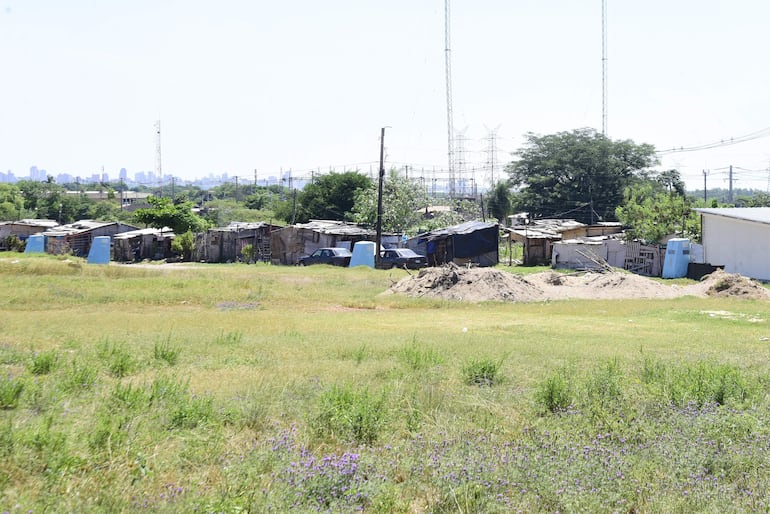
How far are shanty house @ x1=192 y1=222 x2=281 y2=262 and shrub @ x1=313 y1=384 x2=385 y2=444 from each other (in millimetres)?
45810

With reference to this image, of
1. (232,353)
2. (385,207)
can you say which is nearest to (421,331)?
(232,353)

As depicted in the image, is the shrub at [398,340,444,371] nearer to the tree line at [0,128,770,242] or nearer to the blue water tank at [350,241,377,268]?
the blue water tank at [350,241,377,268]

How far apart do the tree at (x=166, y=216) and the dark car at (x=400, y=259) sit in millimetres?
23397

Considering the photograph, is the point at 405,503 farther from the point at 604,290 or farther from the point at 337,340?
the point at 604,290

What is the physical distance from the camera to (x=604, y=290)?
1158 inches

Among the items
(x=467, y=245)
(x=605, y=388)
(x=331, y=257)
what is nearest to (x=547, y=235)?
(x=467, y=245)

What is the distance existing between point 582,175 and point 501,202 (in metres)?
9.67

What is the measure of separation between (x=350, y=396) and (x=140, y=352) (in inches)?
219

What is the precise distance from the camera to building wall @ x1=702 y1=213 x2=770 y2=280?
117 feet

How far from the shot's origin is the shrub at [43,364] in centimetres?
962

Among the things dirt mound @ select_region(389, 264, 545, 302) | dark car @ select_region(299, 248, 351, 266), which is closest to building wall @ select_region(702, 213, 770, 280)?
dirt mound @ select_region(389, 264, 545, 302)

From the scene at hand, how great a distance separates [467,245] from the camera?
45125mm

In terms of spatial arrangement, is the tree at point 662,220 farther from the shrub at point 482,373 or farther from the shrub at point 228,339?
the shrub at point 482,373

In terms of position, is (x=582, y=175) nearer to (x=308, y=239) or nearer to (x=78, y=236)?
(x=308, y=239)
